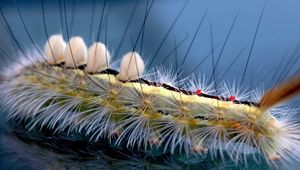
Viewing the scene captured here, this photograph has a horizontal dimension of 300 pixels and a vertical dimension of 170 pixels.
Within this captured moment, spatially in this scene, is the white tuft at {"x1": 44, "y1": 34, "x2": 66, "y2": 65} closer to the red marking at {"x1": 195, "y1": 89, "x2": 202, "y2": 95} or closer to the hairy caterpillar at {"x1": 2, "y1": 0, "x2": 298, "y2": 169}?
the hairy caterpillar at {"x1": 2, "y1": 0, "x2": 298, "y2": 169}

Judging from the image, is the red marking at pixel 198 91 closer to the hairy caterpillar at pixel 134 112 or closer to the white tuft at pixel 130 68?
the hairy caterpillar at pixel 134 112

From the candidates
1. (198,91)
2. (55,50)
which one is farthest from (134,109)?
(55,50)

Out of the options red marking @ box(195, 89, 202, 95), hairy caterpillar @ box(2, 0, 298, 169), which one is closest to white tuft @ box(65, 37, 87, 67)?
hairy caterpillar @ box(2, 0, 298, 169)

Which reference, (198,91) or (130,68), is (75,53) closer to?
(130,68)

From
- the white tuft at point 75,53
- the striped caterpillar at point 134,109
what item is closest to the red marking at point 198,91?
the striped caterpillar at point 134,109

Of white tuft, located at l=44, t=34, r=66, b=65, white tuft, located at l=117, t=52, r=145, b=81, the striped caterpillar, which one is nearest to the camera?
the striped caterpillar

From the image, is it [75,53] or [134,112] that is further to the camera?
[75,53]
